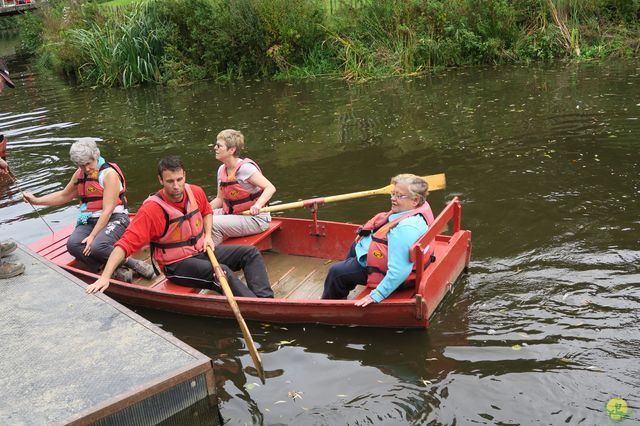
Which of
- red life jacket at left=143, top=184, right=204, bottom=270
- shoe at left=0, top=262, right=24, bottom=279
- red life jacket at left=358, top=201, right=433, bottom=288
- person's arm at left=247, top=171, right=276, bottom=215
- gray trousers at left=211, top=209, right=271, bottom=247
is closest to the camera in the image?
red life jacket at left=358, top=201, right=433, bottom=288

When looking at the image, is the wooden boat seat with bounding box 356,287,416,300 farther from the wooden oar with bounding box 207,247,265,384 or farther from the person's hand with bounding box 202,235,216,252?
the person's hand with bounding box 202,235,216,252

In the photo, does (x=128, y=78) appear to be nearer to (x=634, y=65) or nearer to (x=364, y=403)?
(x=634, y=65)

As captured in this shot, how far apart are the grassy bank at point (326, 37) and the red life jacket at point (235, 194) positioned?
10.2 metres

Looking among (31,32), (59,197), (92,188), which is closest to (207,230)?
(92,188)

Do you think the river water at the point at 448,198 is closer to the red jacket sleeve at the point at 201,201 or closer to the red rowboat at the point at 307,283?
the red rowboat at the point at 307,283

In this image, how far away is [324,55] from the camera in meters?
18.4

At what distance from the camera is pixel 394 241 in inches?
216

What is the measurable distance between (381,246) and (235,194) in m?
2.21

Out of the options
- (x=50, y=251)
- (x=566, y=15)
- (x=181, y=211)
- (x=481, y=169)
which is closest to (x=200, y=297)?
(x=181, y=211)

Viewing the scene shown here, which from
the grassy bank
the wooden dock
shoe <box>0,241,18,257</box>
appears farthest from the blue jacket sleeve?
the grassy bank

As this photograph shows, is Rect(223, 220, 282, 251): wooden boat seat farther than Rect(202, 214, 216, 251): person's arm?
Yes

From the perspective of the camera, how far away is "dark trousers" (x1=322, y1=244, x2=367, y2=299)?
597 cm

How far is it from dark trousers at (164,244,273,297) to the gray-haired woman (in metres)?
0.89

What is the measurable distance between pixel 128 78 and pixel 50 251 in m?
13.1
